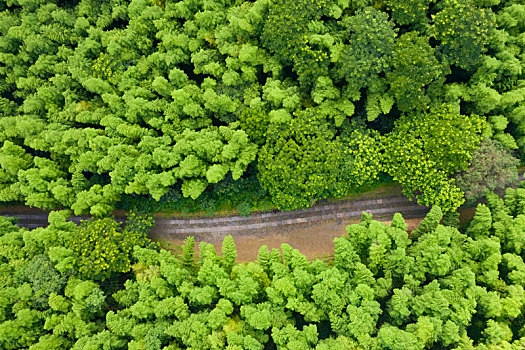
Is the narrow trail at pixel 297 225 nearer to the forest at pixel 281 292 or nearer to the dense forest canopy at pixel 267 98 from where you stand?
the dense forest canopy at pixel 267 98

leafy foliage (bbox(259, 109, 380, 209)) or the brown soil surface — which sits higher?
leafy foliage (bbox(259, 109, 380, 209))

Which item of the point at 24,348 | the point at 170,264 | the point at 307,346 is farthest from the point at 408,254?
the point at 24,348

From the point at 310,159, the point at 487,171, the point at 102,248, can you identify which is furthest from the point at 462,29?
the point at 102,248

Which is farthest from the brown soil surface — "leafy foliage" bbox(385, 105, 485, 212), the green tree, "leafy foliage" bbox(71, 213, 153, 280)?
the green tree

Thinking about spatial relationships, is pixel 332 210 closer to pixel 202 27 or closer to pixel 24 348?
pixel 202 27

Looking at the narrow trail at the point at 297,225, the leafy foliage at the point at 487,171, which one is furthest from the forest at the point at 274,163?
the narrow trail at the point at 297,225

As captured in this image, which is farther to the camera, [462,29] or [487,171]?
[487,171]

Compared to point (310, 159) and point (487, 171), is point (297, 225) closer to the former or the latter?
point (310, 159)

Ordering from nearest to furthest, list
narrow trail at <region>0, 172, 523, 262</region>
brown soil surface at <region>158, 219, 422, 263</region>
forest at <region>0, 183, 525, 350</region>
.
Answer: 1. forest at <region>0, 183, 525, 350</region>
2. brown soil surface at <region>158, 219, 422, 263</region>
3. narrow trail at <region>0, 172, 523, 262</region>

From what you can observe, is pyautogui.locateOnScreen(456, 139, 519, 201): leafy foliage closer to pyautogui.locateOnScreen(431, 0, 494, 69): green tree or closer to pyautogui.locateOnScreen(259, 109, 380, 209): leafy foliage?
pyautogui.locateOnScreen(431, 0, 494, 69): green tree
